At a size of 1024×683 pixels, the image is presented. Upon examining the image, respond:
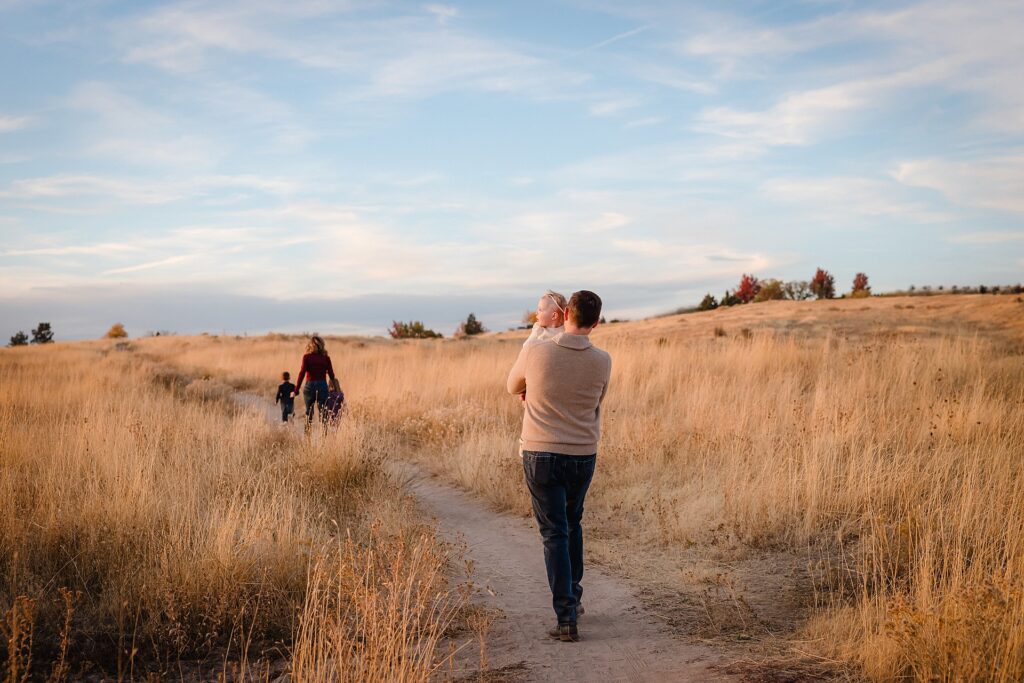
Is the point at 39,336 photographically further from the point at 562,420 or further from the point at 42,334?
the point at 562,420

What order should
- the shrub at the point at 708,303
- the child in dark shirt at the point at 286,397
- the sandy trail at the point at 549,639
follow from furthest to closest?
the shrub at the point at 708,303
the child in dark shirt at the point at 286,397
the sandy trail at the point at 549,639

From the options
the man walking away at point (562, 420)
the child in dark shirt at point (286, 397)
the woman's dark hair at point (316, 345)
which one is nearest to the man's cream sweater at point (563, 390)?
the man walking away at point (562, 420)

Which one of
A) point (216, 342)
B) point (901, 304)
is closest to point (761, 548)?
point (901, 304)

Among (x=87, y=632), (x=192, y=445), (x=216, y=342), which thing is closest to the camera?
(x=87, y=632)

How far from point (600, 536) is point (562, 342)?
348 cm

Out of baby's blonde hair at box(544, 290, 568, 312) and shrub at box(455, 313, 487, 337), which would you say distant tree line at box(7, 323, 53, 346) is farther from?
baby's blonde hair at box(544, 290, 568, 312)

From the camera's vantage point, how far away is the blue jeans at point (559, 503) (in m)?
4.50

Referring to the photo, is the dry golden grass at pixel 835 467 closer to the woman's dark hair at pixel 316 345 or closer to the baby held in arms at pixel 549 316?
the woman's dark hair at pixel 316 345

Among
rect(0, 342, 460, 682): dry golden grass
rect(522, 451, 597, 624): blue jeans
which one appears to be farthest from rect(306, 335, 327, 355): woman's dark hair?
rect(522, 451, 597, 624): blue jeans

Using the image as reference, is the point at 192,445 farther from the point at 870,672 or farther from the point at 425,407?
the point at 870,672

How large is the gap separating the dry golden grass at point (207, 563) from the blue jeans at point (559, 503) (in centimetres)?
77

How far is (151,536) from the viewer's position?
5.60 metres

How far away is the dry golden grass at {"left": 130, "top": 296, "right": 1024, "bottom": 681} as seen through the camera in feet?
13.1

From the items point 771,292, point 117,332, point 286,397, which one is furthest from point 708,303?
point 117,332
